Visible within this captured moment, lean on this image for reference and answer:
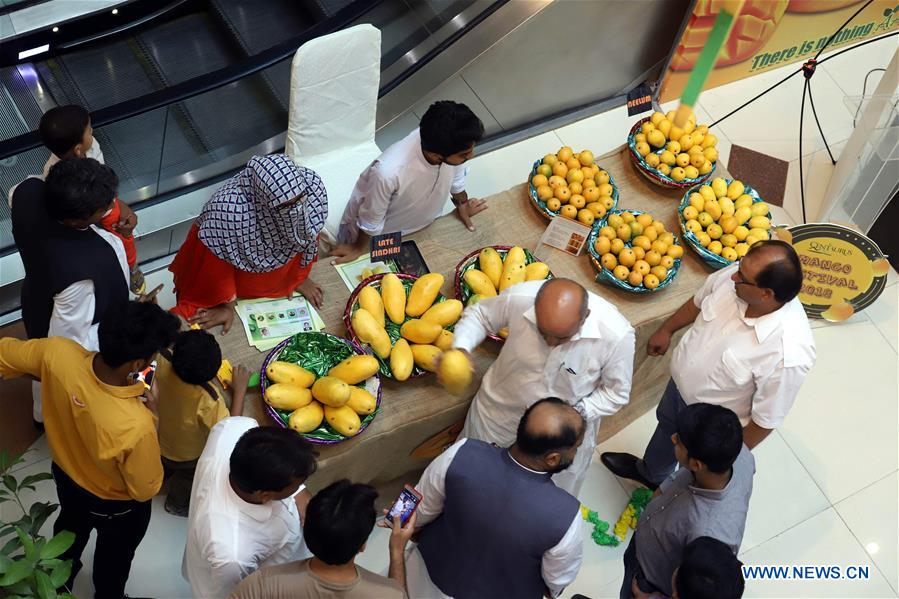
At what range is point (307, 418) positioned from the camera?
3.11 metres

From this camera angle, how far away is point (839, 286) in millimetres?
4676

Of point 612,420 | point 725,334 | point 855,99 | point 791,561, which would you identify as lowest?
point 791,561

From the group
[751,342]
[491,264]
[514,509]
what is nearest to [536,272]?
[491,264]

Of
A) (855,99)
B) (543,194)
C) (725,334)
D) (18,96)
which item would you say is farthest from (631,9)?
(18,96)

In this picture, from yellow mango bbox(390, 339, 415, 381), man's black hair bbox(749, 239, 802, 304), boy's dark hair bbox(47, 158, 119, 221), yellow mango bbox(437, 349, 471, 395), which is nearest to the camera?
boy's dark hair bbox(47, 158, 119, 221)

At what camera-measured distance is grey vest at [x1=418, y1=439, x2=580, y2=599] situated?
2.63 meters

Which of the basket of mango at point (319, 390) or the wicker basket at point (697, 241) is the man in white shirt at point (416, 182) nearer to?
the basket of mango at point (319, 390)

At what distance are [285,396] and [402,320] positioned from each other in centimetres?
60

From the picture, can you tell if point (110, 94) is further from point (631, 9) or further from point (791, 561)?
point (791, 561)

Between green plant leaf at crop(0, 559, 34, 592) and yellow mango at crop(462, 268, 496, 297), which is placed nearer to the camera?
green plant leaf at crop(0, 559, 34, 592)

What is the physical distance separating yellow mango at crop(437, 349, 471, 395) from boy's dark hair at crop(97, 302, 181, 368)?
3.31 feet

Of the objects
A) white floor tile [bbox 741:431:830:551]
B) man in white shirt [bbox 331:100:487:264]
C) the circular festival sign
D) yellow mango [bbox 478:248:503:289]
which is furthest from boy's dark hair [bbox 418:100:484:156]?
white floor tile [bbox 741:431:830:551]

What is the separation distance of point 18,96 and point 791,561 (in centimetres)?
465

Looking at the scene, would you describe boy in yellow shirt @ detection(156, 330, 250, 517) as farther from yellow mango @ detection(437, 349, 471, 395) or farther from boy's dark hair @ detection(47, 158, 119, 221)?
yellow mango @ detection(437, 349, 471, 395)
